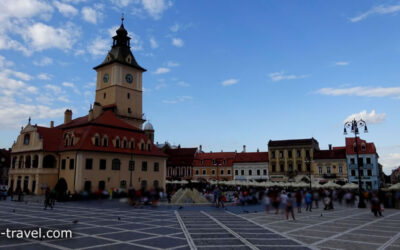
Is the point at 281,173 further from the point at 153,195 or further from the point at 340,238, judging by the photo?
the point at 340,238

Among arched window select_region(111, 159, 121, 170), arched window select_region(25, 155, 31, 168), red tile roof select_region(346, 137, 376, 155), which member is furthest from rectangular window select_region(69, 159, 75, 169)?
red tile roof select_region(346, 137, 376, 155)

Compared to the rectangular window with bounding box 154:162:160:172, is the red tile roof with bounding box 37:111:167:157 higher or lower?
higher

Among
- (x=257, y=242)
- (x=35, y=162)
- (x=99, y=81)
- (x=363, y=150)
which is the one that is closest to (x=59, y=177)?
(x=35, y=162)

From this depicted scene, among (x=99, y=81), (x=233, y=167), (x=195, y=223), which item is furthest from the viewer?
(x=233, y=167)

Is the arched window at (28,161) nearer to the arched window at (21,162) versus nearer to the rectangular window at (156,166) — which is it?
the arched window at (21,162)

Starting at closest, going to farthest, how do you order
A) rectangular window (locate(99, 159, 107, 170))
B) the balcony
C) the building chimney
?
rectangular window (locate(99, 159, 107, 170)) → the building chimney → the balcony

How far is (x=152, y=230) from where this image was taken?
16.0 metres

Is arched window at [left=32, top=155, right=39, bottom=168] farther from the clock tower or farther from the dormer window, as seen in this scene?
the clock tower

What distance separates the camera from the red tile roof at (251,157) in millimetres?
74562

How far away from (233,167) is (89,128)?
43.0 metres

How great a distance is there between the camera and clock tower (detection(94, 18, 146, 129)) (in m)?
59.0

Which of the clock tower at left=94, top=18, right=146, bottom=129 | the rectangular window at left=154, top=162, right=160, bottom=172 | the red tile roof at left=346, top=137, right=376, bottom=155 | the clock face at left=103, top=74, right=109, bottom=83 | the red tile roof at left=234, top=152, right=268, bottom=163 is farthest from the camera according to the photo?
the red tile roof at left=234, top=152, right=268, bottom=163

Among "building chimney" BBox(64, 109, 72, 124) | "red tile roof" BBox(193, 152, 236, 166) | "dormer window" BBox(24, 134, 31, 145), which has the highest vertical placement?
"building chimney" BBox(64, 109, 72, 124)

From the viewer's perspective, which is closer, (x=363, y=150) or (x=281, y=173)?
(x=363, y=150)
